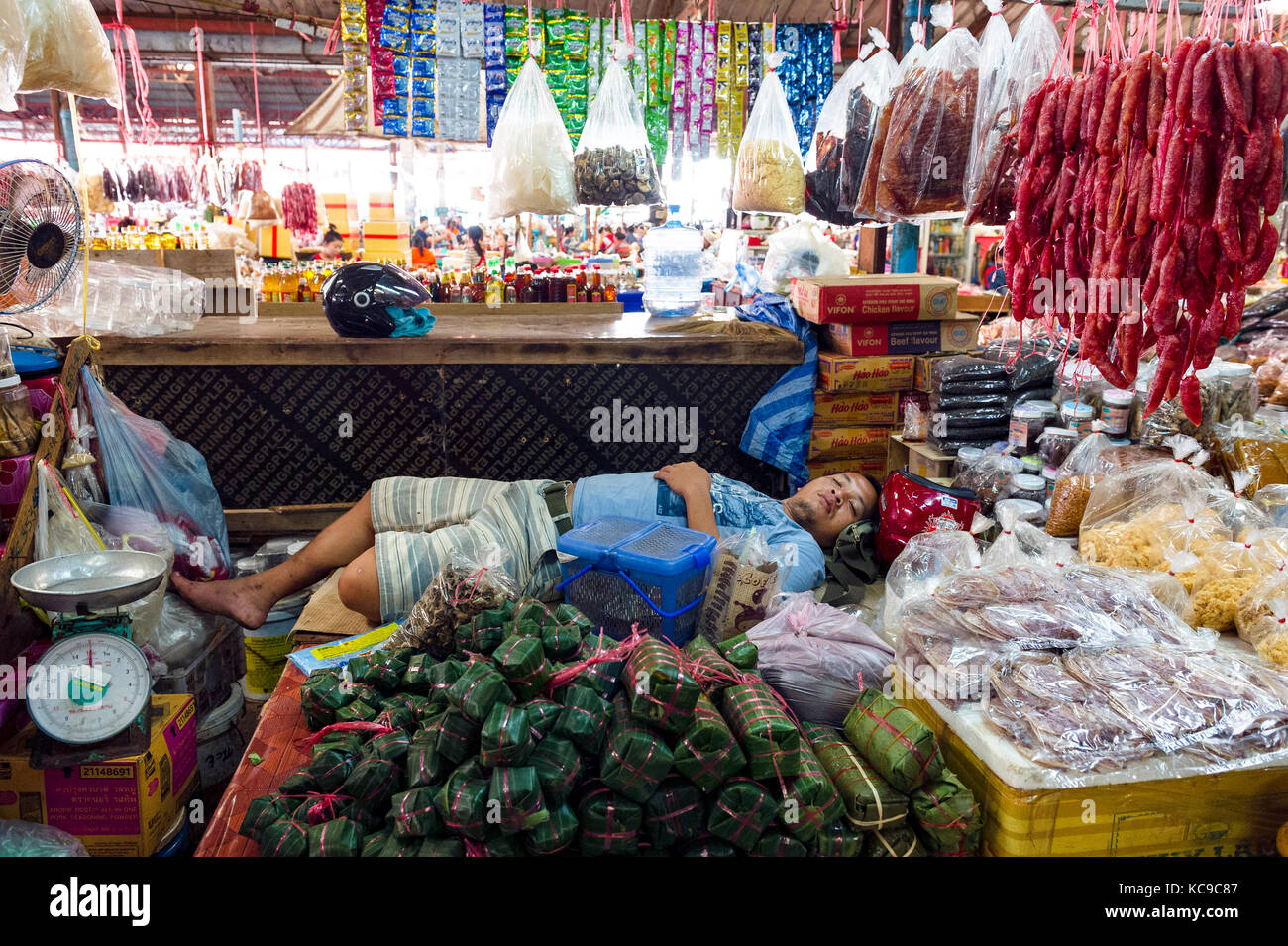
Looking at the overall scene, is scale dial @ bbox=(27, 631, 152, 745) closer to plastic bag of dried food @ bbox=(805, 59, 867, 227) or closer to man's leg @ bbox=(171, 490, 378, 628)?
man's leg @ bbox=(171, 490, 378, 628)

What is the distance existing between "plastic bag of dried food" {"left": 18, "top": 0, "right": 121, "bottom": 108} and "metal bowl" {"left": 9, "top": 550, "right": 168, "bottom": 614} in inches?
48.9

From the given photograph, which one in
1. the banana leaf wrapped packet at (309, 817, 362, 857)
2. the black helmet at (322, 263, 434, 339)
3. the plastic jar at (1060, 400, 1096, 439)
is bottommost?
the banana leaf wrapped packet at (309, 817, 362, 857)

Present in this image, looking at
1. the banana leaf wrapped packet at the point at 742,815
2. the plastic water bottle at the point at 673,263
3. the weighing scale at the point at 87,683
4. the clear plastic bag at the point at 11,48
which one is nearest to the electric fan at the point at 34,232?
the clear plastic bag at the point at 11,48

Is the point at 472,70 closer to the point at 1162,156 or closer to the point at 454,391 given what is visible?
the point at 454,391

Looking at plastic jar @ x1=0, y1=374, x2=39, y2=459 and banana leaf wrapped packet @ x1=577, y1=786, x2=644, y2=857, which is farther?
plastic jar @ x1=0, y1=374, x2=39, y2=459

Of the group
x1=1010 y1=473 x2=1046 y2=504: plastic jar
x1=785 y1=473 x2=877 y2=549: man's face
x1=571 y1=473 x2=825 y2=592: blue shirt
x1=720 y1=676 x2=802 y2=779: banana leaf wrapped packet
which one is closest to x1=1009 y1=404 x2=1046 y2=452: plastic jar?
x1=1010 y1=473 x2=1046 y2=504: plastic jar

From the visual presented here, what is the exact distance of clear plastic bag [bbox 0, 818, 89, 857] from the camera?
1.70 metres

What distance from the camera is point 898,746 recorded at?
1.76 metres

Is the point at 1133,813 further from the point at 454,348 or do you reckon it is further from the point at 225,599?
the point at 454,348

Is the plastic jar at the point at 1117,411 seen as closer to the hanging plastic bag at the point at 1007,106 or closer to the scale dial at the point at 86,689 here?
the hanging plastic bag at the point at 1007,106

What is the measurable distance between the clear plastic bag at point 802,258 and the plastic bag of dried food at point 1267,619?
4.17 m

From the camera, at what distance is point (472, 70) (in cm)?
495
